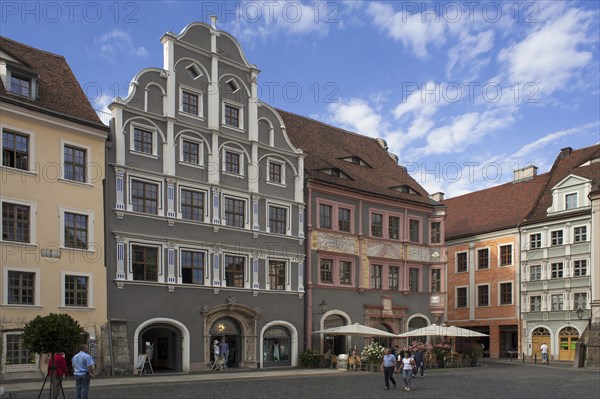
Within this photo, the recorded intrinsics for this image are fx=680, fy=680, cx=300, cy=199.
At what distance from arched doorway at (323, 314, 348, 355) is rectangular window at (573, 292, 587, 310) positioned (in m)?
17.7

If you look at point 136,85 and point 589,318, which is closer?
point 136,85

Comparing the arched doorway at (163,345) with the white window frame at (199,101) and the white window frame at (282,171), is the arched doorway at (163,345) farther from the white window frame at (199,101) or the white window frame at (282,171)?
the white window frame at (199,101)

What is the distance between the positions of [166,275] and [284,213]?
8.37 metres

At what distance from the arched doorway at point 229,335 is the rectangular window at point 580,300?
82.0 feet

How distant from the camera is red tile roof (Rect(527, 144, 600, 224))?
160 ft

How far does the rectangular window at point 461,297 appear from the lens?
5489 centimetres

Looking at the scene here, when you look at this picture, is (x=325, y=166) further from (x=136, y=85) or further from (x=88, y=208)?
(x=88, y=208)

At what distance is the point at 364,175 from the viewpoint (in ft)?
142

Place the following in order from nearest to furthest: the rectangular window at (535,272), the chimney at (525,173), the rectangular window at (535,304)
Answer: the rectangular window at (535,304) < the rectangular window at (535,272) < the chimney at (525,173)

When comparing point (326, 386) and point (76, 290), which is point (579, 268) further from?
point (76, 290)

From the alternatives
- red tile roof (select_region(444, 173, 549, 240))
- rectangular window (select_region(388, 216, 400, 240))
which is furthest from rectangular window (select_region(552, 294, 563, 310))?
rectangular window (select_region(388, 216, 400, 240))

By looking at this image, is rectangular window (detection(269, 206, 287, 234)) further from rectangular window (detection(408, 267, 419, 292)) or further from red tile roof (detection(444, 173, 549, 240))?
red tile roof (detection(444, 173, 549, 240))

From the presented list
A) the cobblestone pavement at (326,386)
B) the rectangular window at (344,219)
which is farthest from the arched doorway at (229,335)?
the rectangular window at (344,219)

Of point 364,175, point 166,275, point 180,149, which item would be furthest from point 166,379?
point 364,175
